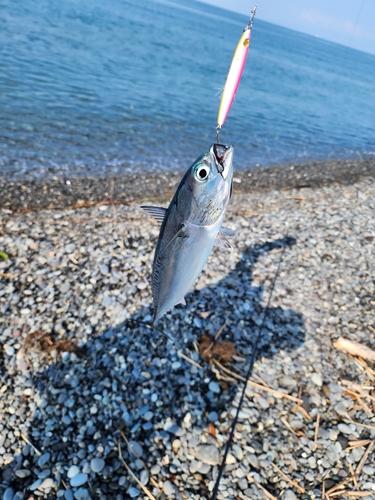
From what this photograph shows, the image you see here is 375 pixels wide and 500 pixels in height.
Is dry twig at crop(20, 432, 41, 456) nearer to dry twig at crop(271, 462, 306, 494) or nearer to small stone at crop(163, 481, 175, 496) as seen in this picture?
small stone at crop(163, 481, 175, 496)

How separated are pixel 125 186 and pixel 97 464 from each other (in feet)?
30.4

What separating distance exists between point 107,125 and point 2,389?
46.4 ft

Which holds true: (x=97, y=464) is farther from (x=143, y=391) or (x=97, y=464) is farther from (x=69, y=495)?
(x=143, y=391)

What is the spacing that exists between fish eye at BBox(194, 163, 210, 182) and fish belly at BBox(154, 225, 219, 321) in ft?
1.16

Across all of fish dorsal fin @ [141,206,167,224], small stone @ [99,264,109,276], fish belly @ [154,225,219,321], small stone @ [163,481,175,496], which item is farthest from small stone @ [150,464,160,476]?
small stone @ [99,264,109,276]

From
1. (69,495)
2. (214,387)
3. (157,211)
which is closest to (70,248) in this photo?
(214,387)

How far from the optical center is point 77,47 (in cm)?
3050

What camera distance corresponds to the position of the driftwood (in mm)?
5915

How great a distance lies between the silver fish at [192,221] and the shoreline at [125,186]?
26.8 feet

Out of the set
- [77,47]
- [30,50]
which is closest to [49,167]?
[30,50]

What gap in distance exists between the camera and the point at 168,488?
4.27 metres

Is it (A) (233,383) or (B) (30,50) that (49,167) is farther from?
(B) (30,50)

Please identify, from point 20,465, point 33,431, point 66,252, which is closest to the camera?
point 20,465

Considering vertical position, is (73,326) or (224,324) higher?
(224,324)
